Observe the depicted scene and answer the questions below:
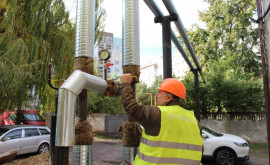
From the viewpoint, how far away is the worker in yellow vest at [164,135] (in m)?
1.97

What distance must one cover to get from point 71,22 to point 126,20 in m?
5.02

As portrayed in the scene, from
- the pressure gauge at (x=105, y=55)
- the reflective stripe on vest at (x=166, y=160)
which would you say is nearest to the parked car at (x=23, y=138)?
the pressure gauge at (x=105, y=55)

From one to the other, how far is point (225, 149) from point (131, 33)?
23.4 ft

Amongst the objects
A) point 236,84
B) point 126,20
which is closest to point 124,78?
point 126,20

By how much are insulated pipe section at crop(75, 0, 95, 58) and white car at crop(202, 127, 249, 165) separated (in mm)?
7192

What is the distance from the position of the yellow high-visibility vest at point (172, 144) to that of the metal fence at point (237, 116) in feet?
42.8

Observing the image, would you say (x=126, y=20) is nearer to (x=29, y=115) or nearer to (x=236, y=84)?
(x=236, y=84)

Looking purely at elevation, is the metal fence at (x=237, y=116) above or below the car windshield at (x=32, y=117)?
above

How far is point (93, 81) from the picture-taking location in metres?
2.29

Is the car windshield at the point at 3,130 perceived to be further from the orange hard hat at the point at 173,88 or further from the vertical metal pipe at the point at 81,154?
the orange hard hat at the point at 173,88

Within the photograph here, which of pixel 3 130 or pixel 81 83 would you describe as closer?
pixel 81 83

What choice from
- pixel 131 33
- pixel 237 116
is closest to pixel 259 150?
pixel 237 116

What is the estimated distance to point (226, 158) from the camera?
323 inches

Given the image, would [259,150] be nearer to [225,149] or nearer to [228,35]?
[225,149]
